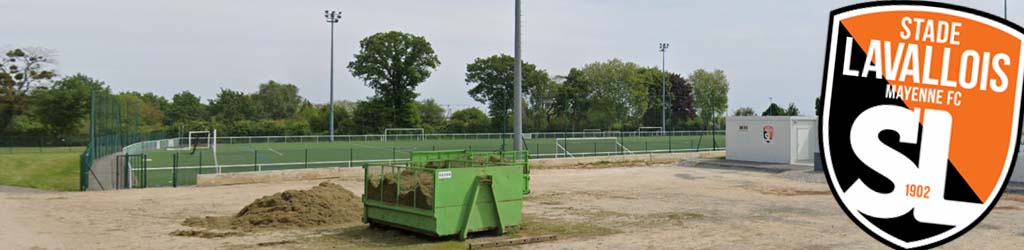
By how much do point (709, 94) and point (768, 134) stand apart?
272 feet

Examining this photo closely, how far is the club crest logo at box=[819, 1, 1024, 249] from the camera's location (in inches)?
104

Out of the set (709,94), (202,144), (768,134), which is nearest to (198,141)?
(202,144)

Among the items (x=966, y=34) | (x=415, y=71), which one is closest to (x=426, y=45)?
(x=415, y=71)

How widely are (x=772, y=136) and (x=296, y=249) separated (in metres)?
26.3

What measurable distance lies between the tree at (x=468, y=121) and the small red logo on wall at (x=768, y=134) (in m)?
45.9

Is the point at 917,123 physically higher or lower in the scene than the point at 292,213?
higher

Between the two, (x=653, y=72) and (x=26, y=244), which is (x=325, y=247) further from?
(x=653, y=72)

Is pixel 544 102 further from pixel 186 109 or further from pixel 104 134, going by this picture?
pixel 104 134

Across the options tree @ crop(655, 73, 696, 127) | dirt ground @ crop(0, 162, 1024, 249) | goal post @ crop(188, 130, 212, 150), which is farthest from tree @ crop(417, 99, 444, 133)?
dirt ground @ crop(0, 162, 1024, 249)

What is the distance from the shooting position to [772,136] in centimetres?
3384

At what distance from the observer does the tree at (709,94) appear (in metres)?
115

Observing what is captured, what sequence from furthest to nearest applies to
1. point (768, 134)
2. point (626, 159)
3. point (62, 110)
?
point (62, 110) → point (626, 159) → point (768, 134)

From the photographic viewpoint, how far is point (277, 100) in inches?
4532

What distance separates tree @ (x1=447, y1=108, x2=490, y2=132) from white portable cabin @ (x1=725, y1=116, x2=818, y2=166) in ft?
145
